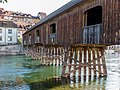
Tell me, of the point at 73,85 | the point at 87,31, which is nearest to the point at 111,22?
the point at 87,31

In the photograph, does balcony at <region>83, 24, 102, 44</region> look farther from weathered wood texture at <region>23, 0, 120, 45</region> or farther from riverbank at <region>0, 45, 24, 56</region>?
riverbank at <region>0, 45, 24, 56</region>

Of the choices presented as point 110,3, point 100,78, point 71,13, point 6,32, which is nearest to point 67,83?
point 100,78

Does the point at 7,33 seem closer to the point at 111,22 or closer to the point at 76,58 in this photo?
the point at 76,58

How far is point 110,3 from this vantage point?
1199 cm

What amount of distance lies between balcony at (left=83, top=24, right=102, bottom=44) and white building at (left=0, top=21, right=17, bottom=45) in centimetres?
4799

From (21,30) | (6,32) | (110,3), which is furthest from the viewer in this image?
(21,30)

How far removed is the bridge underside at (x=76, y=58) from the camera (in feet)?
56.7

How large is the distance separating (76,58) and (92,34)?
171 inches

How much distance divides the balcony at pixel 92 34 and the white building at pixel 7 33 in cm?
→ 4799

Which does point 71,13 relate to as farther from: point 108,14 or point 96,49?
point 108,14

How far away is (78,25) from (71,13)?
1.42 meters

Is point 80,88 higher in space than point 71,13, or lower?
lower

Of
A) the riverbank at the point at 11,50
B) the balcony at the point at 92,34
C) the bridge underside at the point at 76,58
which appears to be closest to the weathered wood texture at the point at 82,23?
the balcony at the point at 92,34

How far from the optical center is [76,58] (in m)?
17.8
